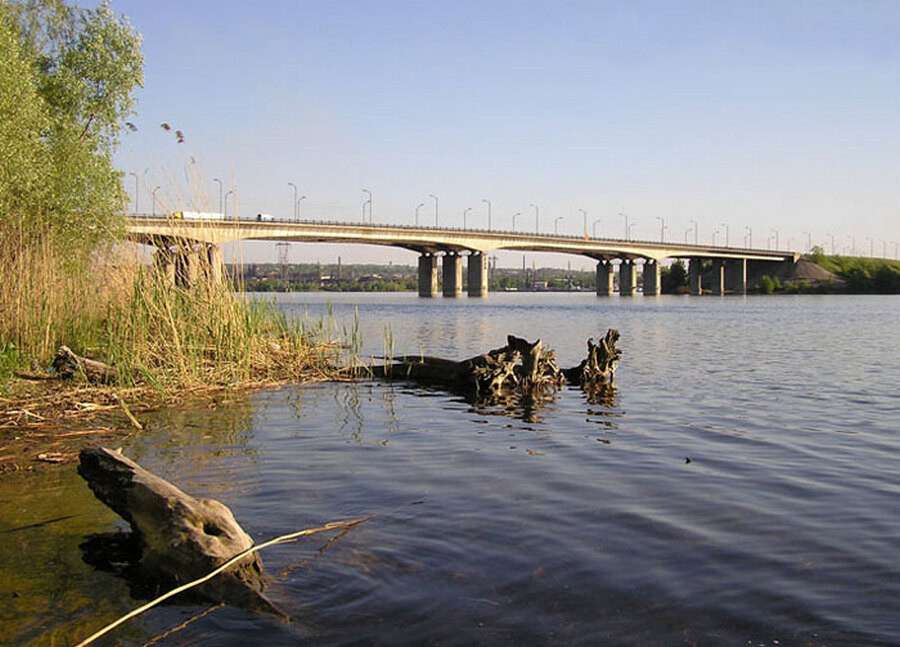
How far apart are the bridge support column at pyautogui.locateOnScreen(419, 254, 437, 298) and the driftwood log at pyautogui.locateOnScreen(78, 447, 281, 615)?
108m

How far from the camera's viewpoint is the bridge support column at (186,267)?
1412 centimetres

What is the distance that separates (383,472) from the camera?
8.79 m

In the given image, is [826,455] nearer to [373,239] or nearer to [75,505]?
[75,505]

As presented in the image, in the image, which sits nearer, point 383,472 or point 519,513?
point 519,513

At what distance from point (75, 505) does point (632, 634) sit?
459 centimetres

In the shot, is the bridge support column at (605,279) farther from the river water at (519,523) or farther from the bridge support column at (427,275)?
the river water at (519,523)

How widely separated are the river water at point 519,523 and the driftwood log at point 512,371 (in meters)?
1.41

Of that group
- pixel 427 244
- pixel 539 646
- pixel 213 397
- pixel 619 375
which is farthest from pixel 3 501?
pixel 427 244

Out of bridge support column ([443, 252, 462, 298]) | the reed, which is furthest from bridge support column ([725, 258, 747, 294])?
the reed

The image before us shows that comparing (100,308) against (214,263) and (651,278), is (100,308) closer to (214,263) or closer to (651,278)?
(214,263)

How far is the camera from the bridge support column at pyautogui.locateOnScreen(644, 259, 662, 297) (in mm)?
129375

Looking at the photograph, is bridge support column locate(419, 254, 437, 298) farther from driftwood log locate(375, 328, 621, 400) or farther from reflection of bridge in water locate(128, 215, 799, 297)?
driftwood log locate(375, 328, 621, 400)

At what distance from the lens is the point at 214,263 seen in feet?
47.1

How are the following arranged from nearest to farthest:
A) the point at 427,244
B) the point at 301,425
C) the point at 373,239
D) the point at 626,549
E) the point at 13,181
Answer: the point at 626,549 → the point at 301,425 → the point at 13,181 → the point at 373,239 → the point at 427,244
